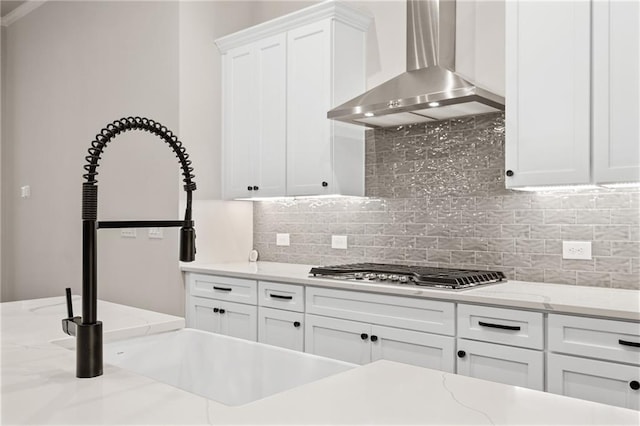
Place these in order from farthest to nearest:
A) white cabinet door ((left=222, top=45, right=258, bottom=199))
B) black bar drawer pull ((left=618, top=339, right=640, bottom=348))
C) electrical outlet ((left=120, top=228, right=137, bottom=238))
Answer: electrical outlet ((left=120, top=228, right=137, bottom=238))
white cabinet door ((left=222, top=45, right=258, bottom=199))
black bar drawer pull ((left=618, top=339, right=640, bottom=348))

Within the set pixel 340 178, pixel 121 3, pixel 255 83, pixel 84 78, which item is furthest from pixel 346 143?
pixel 84 78

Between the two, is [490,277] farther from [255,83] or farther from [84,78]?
Answer: [84,78]

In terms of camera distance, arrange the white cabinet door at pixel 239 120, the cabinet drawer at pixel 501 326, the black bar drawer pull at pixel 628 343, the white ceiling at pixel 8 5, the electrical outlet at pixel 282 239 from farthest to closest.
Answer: the white ceiling at pixel 8 5 → the electrical outlet at pixel 282 239 → the white cabinet door at pixel 239 120 → the cabinet drawer at pixel 501 326 → the black bar drawer pull at pixel 628 343

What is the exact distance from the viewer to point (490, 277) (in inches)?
119

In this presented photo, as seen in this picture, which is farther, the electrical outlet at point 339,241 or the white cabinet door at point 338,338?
the electrical outlet at point 339,241

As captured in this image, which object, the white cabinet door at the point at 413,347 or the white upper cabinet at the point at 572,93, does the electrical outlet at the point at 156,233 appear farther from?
the white upper cabinet at the point at 572,93

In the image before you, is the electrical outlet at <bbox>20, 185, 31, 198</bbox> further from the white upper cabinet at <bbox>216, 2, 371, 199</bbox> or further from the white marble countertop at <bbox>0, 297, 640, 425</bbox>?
the white marble countertop at <bbox>0, 297, 640, 425</bbox>

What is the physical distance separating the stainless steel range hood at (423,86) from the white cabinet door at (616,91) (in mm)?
561

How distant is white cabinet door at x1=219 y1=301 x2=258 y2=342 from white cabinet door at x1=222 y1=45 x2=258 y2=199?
905 mm

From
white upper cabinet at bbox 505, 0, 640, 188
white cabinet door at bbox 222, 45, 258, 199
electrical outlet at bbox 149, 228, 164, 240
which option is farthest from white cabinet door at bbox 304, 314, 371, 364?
electrical outlet at bbox 149, 228, 164, 240

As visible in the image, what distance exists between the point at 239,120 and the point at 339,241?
3.98 ft

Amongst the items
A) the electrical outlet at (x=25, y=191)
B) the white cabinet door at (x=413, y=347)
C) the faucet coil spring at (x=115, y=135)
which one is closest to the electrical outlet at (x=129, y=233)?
the electrical outlet at (x=25, y=191)

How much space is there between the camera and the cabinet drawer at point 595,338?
2154 millimetres

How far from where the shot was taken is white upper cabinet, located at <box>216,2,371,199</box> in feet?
12.3
